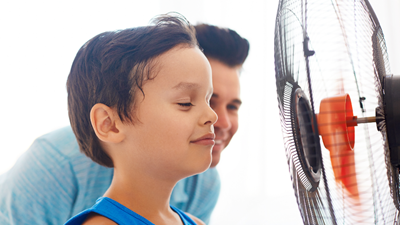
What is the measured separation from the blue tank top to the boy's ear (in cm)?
12

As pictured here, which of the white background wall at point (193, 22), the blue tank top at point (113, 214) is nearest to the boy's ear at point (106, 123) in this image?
the blue tank top at point (113, 214)

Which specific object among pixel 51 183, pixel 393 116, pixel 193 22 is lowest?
pixel 51 183

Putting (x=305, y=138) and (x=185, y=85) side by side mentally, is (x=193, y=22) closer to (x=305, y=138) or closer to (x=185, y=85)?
(x=185, y=85)

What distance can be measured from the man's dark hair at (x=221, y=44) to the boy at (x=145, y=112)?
0.31 metres

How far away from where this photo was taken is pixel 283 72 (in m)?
0.51

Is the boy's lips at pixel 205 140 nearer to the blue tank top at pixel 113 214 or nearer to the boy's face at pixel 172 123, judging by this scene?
the boy's face at pixel 172 123

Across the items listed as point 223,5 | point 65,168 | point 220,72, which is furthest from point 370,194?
point 223,5

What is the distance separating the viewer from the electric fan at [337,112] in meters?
0.46

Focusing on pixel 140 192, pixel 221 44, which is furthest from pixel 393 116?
pixel 221 44

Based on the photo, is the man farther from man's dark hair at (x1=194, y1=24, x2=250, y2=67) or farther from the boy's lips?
the boy's lips

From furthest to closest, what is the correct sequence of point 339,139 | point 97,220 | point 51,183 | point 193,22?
point 193,22
point 51,183
point 97,220
point 339,139

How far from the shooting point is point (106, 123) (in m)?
0.63

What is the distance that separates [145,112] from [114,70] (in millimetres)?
108

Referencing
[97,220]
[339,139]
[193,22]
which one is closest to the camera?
[339,139]
